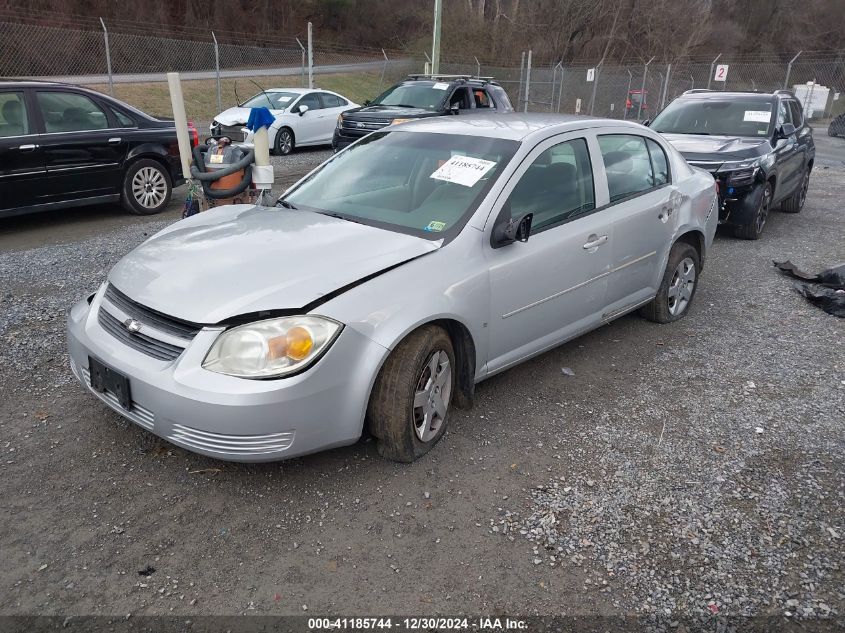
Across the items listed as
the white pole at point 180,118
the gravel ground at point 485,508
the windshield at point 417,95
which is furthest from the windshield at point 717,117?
the white pole at point 180,118

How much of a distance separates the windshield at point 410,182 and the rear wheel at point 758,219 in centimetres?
544

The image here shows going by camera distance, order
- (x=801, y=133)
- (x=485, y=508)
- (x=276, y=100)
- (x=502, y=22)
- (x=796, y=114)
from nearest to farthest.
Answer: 1. (x=485, y=508)
2. (x=801, y=133)
3. (x=796, y=114)
4. (x=276, y=100)
5. (x=502, y=22)

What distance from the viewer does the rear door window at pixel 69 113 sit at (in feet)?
24.4

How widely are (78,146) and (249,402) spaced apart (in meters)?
6.28

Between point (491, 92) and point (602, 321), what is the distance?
9.93 m

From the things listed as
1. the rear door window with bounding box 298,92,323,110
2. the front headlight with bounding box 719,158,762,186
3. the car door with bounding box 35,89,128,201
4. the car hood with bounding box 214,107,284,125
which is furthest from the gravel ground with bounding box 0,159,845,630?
the rear door window with bounding box 298,92,323,110

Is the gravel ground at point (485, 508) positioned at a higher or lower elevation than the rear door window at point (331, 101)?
lower

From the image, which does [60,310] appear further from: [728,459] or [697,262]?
[697,262]

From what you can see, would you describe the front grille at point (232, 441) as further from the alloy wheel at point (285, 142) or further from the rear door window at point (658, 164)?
the alloy wheel at point (285, 142)

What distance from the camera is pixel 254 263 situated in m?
3.16

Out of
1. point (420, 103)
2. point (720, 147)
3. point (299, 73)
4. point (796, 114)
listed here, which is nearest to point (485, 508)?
point (720, 147)

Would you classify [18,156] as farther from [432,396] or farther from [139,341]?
[432,396]

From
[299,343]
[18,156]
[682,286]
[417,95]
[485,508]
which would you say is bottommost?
[485,508]

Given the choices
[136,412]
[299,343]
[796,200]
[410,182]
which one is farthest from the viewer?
[796,200]
